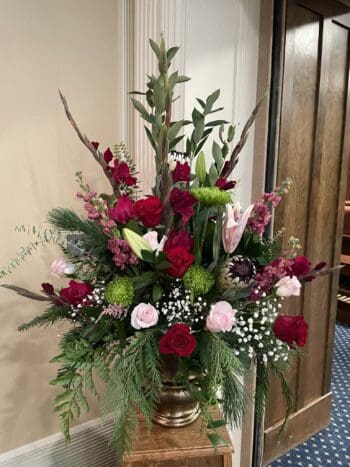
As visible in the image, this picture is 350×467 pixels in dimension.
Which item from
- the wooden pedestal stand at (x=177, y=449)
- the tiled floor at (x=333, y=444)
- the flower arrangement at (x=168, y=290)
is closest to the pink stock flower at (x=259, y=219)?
the flower arrangement at (x=168, y=290)

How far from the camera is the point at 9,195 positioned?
5.33 ft

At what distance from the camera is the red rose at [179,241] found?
1016 millimetres

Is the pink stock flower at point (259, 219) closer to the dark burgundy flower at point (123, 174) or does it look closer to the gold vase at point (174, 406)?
the dark burgundy flower at point (123, 174)

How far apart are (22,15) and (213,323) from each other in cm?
124

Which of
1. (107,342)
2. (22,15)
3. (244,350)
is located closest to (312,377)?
(244,350)

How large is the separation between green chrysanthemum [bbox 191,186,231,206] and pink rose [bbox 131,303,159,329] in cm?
28

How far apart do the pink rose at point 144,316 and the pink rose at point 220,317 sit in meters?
0.12

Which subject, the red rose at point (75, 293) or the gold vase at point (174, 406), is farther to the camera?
the gold vase at point (174, 406)

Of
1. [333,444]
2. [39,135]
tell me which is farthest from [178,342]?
[333,444]

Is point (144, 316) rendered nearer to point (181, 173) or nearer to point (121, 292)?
point (121, 292)

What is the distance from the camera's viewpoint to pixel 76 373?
1.08m

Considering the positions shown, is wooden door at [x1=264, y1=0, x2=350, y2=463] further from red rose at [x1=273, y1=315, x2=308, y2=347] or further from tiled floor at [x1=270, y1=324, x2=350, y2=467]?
red rose at [x1=273, y1=315, x2=308, y2=347]

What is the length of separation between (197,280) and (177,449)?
50cm

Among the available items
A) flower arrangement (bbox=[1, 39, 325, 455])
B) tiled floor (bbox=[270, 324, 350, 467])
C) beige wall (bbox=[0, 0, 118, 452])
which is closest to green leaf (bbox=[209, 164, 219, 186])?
flower arrangement (bbox=[1, 39, 325, 455])
